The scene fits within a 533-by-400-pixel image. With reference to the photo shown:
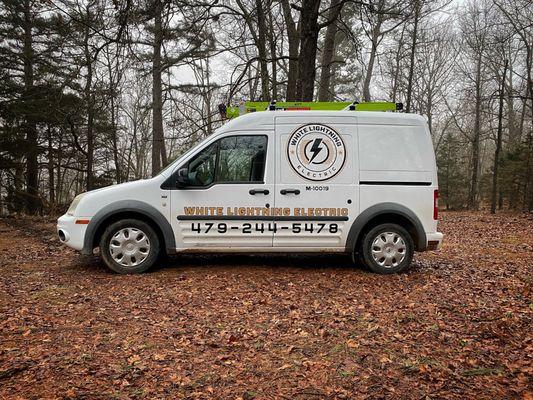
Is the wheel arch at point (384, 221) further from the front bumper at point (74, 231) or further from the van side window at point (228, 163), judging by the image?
the front bumper at point (74, 231)

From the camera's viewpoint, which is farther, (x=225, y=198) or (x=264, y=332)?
(x=225, y=198)

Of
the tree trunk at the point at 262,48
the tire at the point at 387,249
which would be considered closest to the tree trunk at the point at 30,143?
the tree trunk at the point at 262,48

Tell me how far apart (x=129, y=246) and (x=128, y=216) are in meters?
0.44

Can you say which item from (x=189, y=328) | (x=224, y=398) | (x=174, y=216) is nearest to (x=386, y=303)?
(x=189, y=328)

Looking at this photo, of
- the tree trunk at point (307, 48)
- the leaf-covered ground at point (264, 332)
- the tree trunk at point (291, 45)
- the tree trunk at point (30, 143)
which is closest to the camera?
the leaf-covered ground at point (264, 332)

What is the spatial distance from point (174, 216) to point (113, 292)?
139 centimetres

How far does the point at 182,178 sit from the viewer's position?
621 cm

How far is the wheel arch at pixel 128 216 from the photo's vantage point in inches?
244

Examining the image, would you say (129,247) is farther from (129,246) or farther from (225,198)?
(225,198)

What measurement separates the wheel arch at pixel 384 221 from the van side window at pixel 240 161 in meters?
1.58

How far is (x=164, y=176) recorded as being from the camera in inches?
250

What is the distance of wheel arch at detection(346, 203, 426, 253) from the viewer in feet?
20.9

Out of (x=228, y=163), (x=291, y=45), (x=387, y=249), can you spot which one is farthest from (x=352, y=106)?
(x=291, y=45)

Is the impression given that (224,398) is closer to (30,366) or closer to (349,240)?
(30,366)
